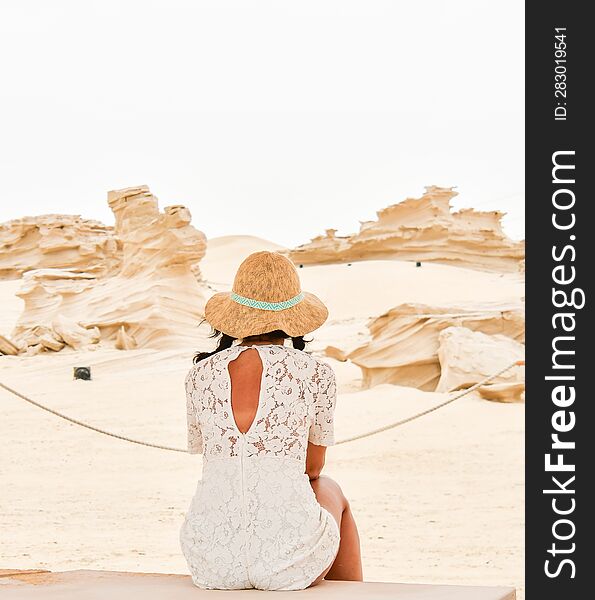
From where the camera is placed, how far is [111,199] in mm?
17000

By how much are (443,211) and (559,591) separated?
2965cm

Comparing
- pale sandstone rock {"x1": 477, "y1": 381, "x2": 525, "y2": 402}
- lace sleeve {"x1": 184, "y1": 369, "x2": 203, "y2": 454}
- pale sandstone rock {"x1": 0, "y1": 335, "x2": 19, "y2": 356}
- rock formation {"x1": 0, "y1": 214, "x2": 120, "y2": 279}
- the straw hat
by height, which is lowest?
pale sandstone rock {"x1": 477, "y1": 381, "x2": 525, "y2": 402}

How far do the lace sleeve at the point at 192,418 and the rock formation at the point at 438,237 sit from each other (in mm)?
28677

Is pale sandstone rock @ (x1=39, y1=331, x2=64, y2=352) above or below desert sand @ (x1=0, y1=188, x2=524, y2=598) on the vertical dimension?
above

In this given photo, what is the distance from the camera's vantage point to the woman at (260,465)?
9.13 ft

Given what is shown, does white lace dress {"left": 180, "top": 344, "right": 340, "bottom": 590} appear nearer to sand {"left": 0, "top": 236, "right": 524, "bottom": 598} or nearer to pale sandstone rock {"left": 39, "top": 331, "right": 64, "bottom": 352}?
sand {"left": 0, "top": 236, "right": 524, "bottom": 598}

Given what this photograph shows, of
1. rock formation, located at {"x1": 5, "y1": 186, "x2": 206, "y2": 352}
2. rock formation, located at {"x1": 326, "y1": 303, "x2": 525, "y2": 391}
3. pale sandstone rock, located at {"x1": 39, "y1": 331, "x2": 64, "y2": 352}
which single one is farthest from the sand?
rock formation, located at {"x1": 5, "y1": 186, "x2": 206, "y2": 352}

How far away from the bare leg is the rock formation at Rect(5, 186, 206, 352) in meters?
11.4

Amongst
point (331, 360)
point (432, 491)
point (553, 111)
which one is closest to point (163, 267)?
point (331, 360)

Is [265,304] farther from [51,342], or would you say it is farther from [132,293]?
[132,293]

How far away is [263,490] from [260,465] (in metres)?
0.07

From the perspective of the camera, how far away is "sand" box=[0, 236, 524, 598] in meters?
4.89

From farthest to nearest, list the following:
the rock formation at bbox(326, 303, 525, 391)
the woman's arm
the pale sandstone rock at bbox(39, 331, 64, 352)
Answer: the pale sandstone rock at bbox(39, 331, 64, 352), the rock formation at bbox(326, 303, 525, 391), the woman's arm

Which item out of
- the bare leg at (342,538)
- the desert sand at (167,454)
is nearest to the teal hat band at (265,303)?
the bare leg at (342,538)
